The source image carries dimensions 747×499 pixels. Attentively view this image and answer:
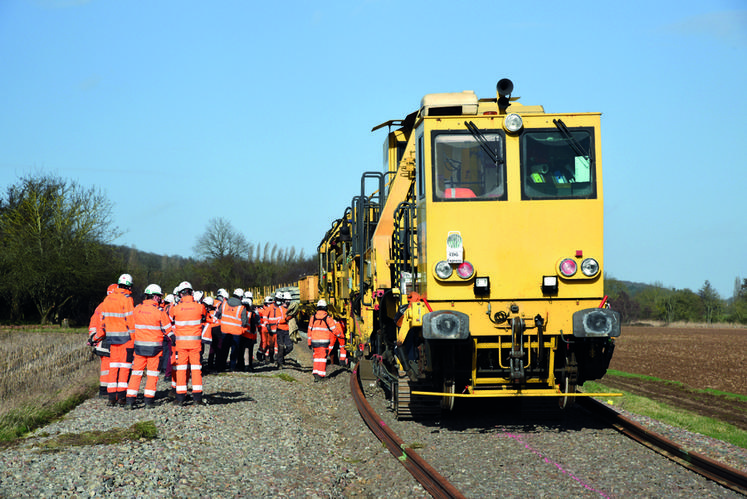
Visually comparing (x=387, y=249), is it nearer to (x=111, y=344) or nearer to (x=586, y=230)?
(x=586, y=230)

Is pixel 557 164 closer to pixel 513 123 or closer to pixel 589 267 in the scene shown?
pixel 513 123

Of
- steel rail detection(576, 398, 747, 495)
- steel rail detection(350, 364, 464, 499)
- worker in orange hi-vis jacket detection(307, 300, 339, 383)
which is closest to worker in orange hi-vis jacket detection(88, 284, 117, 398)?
worker in orange hi-vis jacket detection(307, 300, 339, 383)

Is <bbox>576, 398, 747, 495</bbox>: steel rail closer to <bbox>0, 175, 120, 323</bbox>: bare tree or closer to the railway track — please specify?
the railway track

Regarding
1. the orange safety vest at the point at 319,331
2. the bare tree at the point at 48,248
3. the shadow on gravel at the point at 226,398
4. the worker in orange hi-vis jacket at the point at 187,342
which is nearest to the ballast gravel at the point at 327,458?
the worker in orange hi-vis jacket at the point at 187,342

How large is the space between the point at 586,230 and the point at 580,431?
2.47 meters

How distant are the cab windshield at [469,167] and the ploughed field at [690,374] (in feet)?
19.4

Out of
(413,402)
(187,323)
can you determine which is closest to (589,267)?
(413,402)

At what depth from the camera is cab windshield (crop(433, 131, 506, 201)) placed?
827cm

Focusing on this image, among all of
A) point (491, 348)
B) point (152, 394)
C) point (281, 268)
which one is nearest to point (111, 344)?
point (152, 394)

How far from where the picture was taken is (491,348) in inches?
326

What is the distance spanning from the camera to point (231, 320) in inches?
596

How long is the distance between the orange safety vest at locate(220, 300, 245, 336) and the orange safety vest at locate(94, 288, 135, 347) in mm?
4171

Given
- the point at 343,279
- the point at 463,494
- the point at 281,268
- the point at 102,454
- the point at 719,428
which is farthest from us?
the point at 281,268

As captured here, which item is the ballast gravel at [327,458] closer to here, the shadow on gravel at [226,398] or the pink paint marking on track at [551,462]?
the pink paint marking on track at [551,462]
